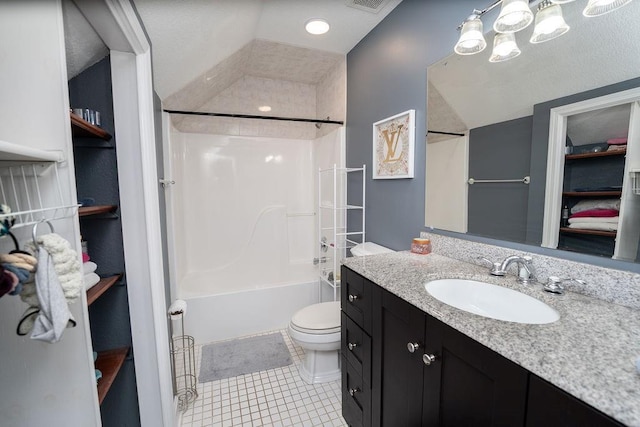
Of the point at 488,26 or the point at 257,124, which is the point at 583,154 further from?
the point at 257,124

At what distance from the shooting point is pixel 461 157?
145 centimetres

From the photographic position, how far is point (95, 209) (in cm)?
106

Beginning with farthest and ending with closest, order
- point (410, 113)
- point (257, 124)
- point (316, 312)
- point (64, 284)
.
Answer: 1. point (257, 124)
2. point (316, 312)
3. point (410, 113)
4. point (64, 284)

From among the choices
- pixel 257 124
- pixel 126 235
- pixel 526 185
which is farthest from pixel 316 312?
pixel 257 124

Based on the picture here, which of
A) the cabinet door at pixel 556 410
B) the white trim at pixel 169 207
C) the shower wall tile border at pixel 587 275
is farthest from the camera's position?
the white trim at pixel 169 207

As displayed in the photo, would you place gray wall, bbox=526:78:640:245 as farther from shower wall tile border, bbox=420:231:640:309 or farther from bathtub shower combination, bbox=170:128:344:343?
bathtub shower combination, bbox=170:128:344:343

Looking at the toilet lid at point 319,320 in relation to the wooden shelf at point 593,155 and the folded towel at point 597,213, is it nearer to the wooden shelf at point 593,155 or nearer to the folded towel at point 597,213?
the folded towel at point 597,213

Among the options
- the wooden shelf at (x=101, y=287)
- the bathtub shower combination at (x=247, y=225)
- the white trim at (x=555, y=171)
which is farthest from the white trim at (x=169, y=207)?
the white trim at (x=555, y=171)

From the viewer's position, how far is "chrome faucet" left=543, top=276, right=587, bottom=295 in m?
0.96

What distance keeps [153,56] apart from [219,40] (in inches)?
17.5

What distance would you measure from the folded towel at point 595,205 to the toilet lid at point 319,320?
4.42 ft

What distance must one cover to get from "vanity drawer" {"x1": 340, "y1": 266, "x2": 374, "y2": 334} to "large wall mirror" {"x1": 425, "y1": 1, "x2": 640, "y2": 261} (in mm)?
600

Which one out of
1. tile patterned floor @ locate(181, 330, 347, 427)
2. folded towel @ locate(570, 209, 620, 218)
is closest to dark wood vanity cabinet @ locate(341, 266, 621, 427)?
tile patterned floor @ locate(181, 330, 347, 427)

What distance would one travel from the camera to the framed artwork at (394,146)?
1.70 meters
